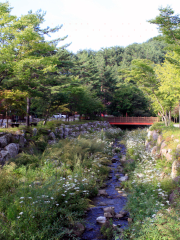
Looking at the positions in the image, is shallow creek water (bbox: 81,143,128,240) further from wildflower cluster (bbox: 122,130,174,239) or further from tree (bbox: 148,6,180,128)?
tree (bbox: 148,6,180,128)

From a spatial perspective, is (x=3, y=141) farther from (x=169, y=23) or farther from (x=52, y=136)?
(x=169, y=23)

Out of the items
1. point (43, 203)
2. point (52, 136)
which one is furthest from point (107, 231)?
point (52, 136)

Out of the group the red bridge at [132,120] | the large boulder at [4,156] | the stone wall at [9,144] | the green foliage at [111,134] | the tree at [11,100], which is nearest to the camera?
the large boulder at [4,156]

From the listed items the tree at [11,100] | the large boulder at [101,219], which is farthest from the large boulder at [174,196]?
the tree at [11,100]

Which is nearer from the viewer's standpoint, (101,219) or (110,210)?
(101,219)

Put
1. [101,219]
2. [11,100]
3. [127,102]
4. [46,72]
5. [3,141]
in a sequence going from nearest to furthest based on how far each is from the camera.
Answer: [101,219]
[3,141]
[11,100]
[46,72]
[127,102]

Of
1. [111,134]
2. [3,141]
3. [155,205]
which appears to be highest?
[3,141]

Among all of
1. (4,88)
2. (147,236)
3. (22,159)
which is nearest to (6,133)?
(22,159)

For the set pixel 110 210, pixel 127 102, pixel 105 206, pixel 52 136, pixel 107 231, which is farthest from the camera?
pixel 127 102

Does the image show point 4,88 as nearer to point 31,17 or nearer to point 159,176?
point 31,17

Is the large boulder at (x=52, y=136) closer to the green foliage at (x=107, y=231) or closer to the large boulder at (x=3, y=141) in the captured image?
the large boulder at (x=3, y=141)

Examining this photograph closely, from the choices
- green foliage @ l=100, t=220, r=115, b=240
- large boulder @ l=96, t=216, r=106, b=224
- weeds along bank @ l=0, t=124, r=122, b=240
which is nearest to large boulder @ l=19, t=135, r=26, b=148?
weeds along bank @ l=0, t=124, r=122, b=240

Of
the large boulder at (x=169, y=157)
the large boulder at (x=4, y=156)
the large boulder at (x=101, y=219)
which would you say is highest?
the large boulder at (x=169, y=157)

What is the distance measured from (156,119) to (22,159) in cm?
3124
